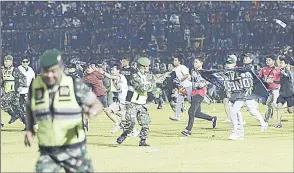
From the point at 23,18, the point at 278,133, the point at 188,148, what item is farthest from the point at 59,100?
the point at 23,18

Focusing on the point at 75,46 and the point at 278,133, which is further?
the point at 75,46

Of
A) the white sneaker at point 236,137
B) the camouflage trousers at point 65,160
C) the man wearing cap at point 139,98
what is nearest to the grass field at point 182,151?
the white sneaker at point 236,137

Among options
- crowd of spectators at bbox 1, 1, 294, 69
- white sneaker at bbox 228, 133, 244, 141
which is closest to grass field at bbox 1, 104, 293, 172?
white sneaker at bbox 228, 133, 244, 141

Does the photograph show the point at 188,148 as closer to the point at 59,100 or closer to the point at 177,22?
the point at 59,100

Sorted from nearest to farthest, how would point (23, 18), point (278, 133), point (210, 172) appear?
point (210, 172), point (278, 133), point (23, 18)

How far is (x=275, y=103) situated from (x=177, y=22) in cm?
1307

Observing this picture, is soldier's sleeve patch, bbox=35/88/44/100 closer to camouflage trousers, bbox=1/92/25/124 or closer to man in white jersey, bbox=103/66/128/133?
man in white jersey, bbox=103/66/128/133

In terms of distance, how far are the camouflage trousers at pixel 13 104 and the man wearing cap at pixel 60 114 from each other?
34.7 ft

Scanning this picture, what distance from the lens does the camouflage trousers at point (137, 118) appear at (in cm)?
1382

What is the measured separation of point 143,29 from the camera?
1198 inches

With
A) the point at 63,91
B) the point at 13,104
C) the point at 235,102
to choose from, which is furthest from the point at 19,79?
the point at 63,91

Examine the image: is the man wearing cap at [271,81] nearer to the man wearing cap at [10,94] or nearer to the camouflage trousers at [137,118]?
the camouflage trousers at [137,118]

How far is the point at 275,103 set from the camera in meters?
18.0

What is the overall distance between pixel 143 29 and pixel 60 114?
75.8ft
